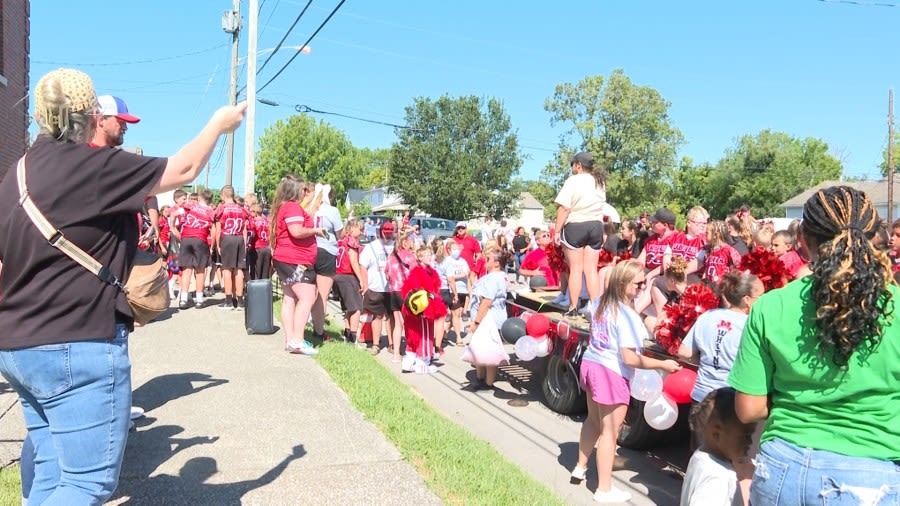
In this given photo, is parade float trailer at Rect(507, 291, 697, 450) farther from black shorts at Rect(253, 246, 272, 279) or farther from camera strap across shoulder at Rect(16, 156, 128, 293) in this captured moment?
black shorts at Rect(253, 246, 272, 279)

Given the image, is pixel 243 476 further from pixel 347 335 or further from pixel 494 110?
pixel 494 110

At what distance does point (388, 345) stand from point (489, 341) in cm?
304

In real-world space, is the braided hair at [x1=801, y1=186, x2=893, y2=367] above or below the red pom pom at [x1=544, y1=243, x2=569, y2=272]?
above

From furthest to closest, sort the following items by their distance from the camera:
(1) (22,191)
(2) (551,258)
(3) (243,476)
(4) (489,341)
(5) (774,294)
Result: (2) (551,258) < (4) (489,341) < (3) (243,476) < (1) (22,191) < (5) (774,294)

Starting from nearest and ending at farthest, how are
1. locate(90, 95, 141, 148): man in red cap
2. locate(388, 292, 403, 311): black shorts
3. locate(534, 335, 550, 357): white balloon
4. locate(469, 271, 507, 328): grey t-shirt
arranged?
locate(90, 95, 141, 148): man in red cap → locate(534, 335, 550, 357): white balloon → locate(469, 271, 507, 328): grey t-shirt → locate(388, 292, 403, 311): black shorts

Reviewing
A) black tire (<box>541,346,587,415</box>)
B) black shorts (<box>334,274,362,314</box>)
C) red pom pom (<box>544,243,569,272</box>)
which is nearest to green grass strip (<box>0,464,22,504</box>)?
black tire (<box>541,346,587,415</box>)

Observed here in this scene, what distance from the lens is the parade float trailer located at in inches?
212

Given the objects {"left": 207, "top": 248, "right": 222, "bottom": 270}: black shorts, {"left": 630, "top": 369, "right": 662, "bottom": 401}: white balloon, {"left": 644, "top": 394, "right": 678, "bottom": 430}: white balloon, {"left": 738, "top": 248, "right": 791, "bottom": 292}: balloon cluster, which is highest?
{"left": 738, "top": 248, "right": 791, "bottom": 292}: balloon cluster

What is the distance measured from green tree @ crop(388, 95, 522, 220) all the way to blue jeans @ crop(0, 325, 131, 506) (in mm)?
55238

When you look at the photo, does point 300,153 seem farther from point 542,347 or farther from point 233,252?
point 542,347

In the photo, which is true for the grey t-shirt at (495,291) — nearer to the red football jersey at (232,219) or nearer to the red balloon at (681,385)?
the red balloon at (681,385)

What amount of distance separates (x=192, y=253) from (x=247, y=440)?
21.0ft

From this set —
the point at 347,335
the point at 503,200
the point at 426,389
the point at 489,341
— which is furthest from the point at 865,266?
the point at 503,200

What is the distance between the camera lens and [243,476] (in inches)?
155
